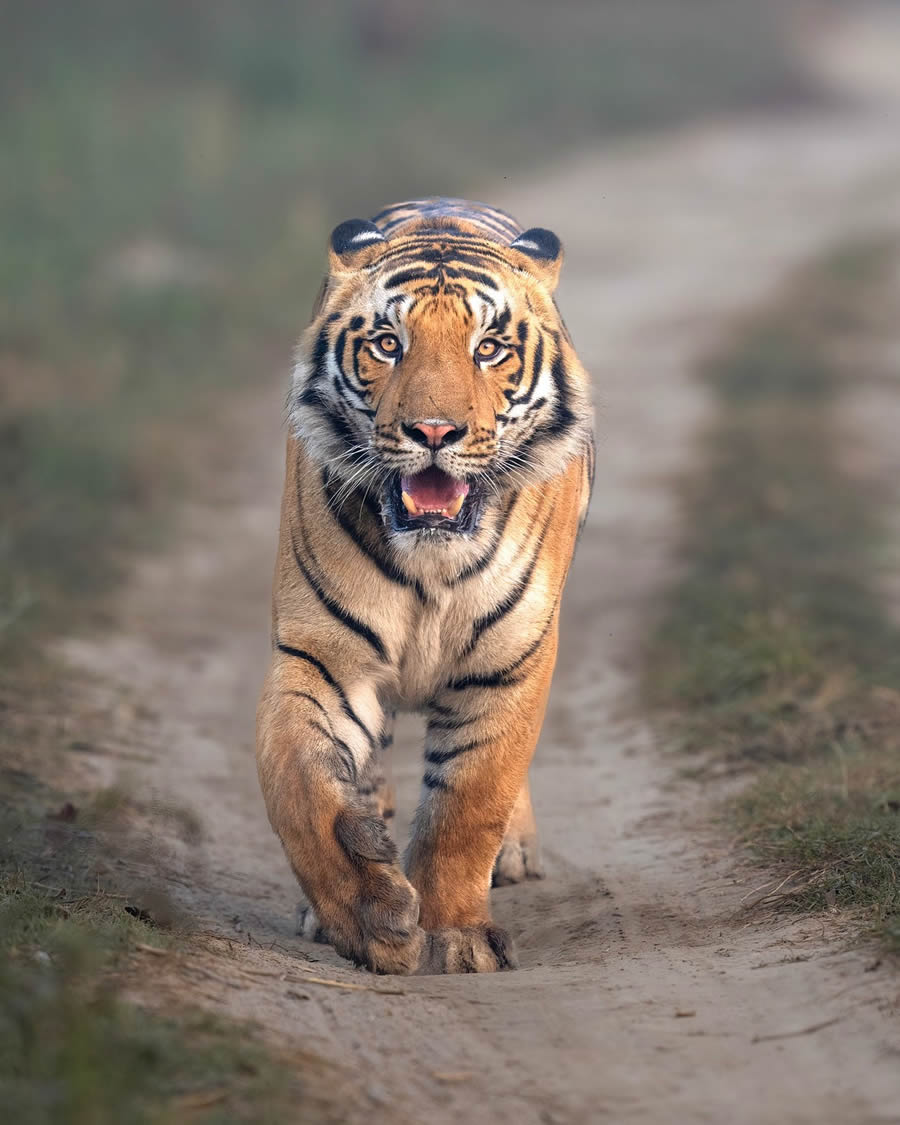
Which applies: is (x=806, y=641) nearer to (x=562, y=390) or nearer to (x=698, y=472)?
(x=562, y=390)

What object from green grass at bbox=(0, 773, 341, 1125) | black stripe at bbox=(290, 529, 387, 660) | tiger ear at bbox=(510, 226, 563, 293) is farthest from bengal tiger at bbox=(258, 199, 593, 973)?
green grass at bbox=(0, 773, 341, 1125)

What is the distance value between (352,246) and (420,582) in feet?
2.79

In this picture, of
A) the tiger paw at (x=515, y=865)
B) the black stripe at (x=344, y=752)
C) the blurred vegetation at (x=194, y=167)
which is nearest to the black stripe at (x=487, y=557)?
the black stripe at (x=344, y=752)

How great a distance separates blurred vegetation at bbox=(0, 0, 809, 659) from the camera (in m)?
7.60

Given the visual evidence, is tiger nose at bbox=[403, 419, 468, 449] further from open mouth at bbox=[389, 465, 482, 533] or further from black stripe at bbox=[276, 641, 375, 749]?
black stripe at bbox=[276, 641, 375, 749]

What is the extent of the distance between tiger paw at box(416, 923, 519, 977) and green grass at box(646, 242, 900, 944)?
63cm

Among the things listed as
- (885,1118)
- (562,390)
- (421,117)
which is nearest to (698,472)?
(562,390)

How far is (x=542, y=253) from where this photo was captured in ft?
12.6

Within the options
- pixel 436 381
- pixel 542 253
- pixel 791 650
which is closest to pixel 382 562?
pixel 436 381

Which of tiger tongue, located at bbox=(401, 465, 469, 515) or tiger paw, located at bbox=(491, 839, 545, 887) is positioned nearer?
tiger tongue, located at bbox=(401, 465, 469, 515)

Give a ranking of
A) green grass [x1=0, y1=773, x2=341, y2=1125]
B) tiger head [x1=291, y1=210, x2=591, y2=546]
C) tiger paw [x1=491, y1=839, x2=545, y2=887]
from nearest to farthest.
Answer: green grass [x1=0, y1=773, x2=341, y2=1125] → tiger head [x1=291, y1=210, x2=591, y2=546] → tiger paw [x1=491, y1=839, x2=545, y2=887]

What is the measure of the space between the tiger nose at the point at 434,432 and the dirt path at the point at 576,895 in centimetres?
71

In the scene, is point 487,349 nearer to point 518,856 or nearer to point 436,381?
point 436,381

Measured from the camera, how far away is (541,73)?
63.6 ft
